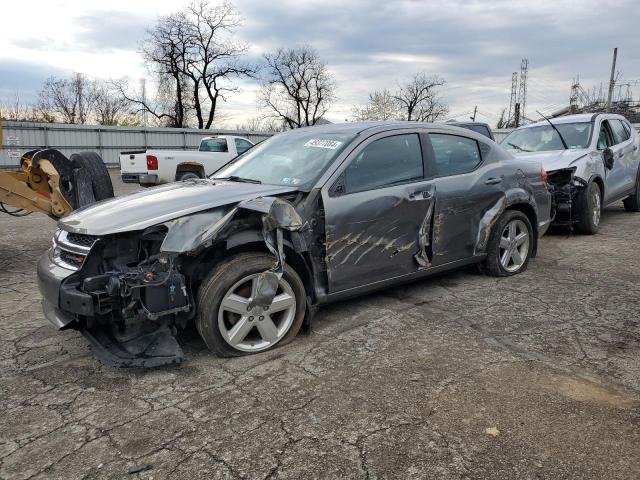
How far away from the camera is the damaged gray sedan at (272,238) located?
3309mm

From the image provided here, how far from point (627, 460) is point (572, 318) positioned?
206cm

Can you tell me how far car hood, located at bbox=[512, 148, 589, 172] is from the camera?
24.7ft

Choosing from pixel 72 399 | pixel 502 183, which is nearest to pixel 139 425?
pixel 72 399

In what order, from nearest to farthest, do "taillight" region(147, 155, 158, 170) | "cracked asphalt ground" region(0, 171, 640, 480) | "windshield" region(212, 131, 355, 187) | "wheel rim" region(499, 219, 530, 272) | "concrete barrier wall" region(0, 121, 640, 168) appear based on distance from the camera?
"cracked asphalt ground" region(0, 171, 640, 480) < "windshield" region(212, 131, 355, 187) < "wheel rim" region(499, 219, 530, 272) < "taillight" region(147, 155, 158, 170) < "concrete barrier wall" region(0, 121, 640, 168)

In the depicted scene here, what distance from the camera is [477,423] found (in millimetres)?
2764

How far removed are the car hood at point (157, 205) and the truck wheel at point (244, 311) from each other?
17.5 inches

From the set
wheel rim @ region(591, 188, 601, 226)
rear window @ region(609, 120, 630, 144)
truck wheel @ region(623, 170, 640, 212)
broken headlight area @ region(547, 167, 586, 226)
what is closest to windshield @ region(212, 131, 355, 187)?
broken headlight area @ region(547, 167, 586, 226)

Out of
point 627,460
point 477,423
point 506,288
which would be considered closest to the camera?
point 627,460

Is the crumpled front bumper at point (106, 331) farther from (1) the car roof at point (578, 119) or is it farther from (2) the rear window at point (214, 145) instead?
(2) the rear window at point (214, 145)

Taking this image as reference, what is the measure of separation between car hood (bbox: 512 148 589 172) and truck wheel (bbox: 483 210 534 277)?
7.04 ft

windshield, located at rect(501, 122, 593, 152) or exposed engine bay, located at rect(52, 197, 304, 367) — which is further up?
windshield, located at rect(501, 122, 593, 152)

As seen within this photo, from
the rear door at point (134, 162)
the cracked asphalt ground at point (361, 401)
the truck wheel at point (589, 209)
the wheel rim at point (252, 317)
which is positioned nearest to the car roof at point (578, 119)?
the truck wheel at point (589, 209)

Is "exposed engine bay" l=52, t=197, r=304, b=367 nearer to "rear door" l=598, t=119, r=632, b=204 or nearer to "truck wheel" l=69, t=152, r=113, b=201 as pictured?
"truck wheel" l=69, t=152, r=113, b=201

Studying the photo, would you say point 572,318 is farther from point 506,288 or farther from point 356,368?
point 356,368
